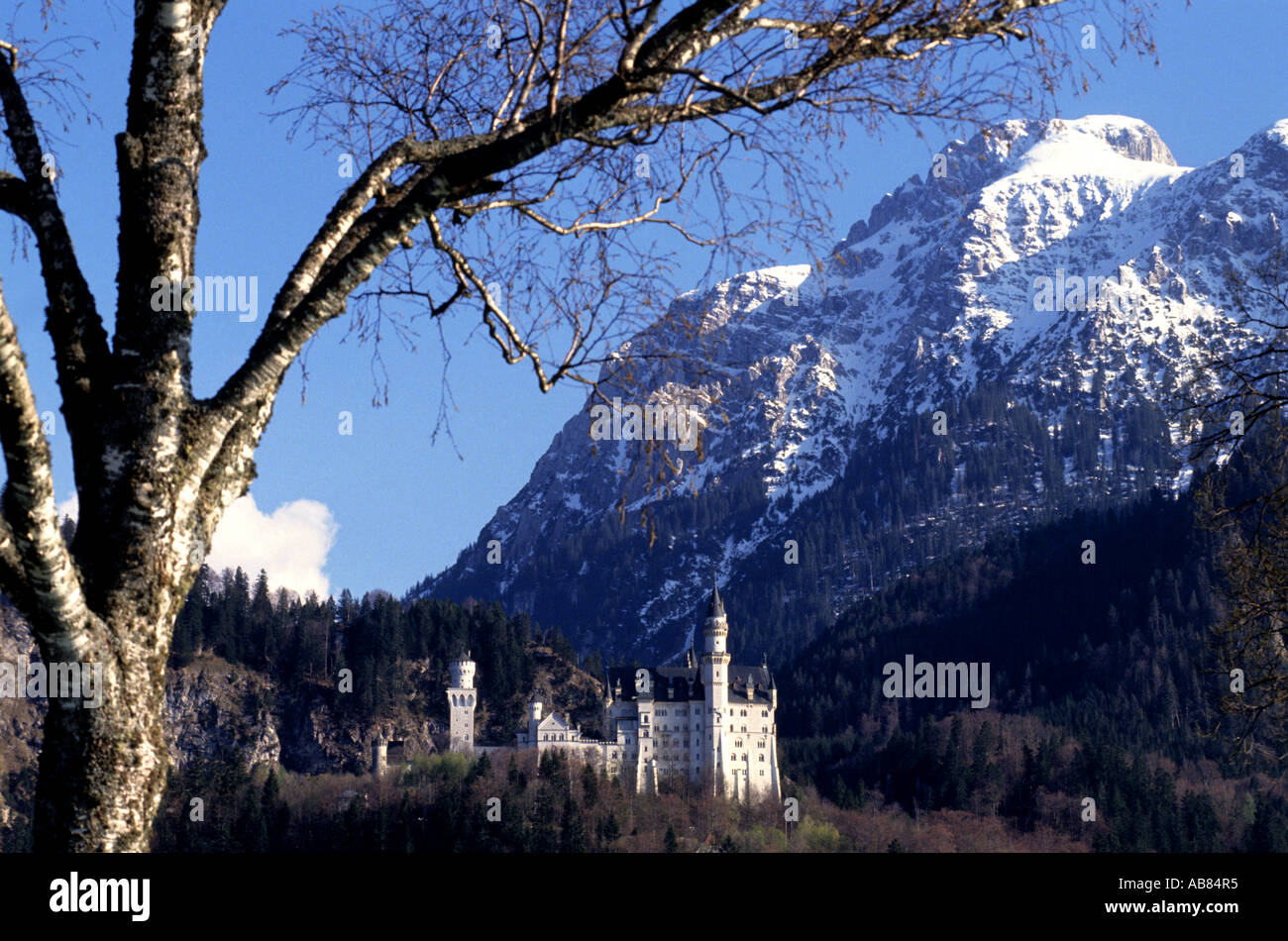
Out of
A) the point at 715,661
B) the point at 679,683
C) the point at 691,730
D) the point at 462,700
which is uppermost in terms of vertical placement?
the point at 715,661

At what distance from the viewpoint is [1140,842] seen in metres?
127

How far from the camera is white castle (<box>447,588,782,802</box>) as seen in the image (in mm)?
155875

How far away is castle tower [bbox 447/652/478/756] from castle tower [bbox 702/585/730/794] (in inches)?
1363

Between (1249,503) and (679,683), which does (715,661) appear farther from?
(1249,503)

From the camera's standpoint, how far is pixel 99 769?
733 centimetres

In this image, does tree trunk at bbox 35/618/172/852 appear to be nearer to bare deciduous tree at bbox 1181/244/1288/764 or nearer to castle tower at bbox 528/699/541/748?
bare deciduous tree at bbox 1181/244/1288/764

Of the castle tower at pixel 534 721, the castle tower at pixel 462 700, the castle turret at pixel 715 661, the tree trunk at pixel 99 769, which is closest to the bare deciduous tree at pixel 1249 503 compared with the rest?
the tree trunk at pixel 99 769

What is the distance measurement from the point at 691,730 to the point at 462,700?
34.9 m

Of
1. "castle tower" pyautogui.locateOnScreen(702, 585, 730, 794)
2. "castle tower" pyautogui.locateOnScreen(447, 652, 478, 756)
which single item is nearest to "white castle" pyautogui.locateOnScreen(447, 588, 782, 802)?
"castle tower" pyautogui.locateOnScreen(702, 585, 730, 794)

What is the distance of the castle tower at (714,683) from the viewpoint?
15688 centimetres

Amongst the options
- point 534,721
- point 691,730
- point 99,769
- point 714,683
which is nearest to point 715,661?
point 714,683

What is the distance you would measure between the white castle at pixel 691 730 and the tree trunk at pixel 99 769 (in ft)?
485
